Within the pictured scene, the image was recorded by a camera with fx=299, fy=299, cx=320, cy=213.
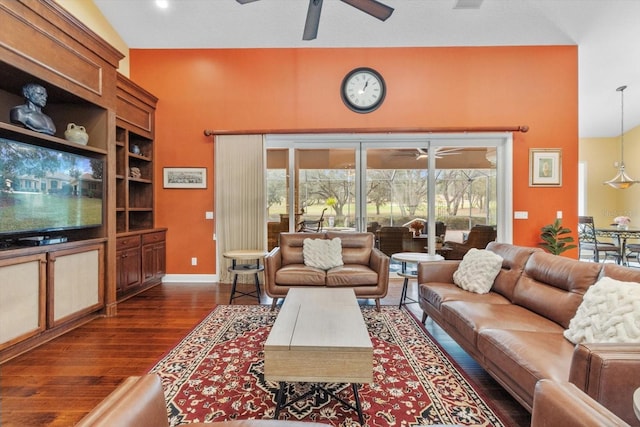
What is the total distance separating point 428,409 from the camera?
5.84ft

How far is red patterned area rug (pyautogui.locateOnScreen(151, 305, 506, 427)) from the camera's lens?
1720mm

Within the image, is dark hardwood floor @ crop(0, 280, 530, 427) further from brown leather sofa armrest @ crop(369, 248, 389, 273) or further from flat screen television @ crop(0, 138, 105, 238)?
flat screen television @ crop(0, 138, 105, 238)

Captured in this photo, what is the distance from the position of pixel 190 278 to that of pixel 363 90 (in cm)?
411

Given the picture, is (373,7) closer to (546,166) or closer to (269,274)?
(269,274)

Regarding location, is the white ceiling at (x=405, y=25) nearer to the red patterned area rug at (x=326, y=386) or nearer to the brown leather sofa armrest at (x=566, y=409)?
the red patterned area rug at (x=326, y=386)

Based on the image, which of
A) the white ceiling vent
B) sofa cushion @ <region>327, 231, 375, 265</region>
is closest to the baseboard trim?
sofa cushion @ <region>327, 231, 375, 265</region>

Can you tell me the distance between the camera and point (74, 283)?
2945 millimetres

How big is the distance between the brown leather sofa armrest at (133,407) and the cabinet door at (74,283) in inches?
97.7

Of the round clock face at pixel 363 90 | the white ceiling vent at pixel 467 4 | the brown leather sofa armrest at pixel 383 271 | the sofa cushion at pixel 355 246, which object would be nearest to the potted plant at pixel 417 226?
the sofa cushion at pixel 355 246

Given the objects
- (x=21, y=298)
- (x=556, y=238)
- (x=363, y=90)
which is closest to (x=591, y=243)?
(x=556, y=238)

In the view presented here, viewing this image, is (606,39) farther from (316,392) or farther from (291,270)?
(316,392)

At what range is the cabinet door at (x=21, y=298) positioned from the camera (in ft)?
7.52

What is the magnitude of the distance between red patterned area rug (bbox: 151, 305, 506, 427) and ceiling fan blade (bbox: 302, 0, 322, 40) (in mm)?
2979

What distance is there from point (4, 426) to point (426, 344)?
284 centimetres
